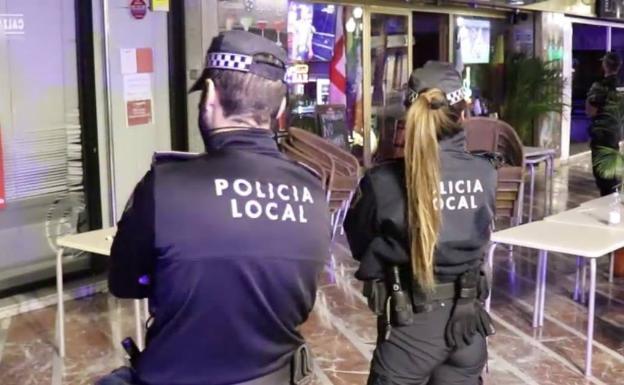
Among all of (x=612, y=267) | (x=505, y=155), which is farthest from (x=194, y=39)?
(x=612, y=267)

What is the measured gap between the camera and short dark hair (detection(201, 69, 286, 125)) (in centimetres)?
172

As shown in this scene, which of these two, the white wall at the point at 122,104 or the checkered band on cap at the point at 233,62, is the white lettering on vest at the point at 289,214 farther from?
the white wall at the point at 122,104

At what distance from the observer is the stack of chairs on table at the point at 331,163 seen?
6.41 meters

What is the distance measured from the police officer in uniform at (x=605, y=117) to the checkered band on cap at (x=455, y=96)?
4159 mm

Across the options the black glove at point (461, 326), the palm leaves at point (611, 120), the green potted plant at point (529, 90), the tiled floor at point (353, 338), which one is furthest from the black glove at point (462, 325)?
the green potted plant at point (529, 90)

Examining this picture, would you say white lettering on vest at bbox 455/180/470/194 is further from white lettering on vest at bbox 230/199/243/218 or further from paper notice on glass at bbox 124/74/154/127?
paper notice on glass at bbox 124/74/154/127

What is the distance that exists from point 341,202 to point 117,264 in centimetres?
483

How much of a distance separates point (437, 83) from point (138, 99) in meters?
3.35

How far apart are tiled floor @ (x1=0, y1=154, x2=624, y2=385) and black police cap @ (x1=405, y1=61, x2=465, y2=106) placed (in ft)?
5.79

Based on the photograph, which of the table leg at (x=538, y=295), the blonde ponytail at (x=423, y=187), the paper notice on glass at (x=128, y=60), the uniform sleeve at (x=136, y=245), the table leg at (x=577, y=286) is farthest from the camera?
the paper notice on glass at (x=128, y=60)

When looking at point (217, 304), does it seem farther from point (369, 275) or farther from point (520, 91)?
point (520, 91)

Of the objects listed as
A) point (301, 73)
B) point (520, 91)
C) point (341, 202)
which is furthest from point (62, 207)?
point (520, 91)

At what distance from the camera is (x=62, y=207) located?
539 cm

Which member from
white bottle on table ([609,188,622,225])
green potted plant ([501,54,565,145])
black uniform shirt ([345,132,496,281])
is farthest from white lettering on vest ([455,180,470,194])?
green potted plant ([501,54,565,145])
